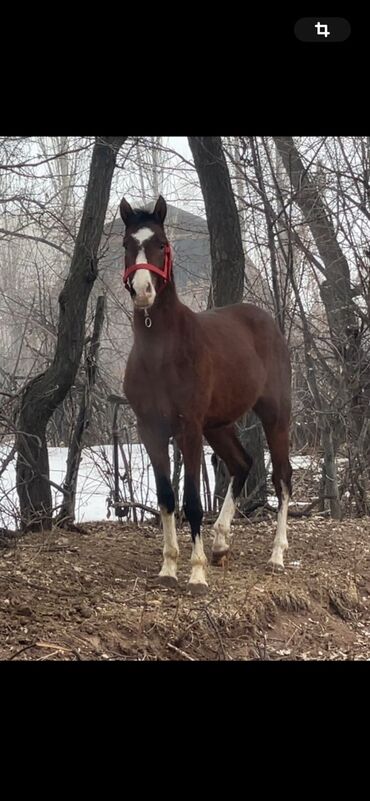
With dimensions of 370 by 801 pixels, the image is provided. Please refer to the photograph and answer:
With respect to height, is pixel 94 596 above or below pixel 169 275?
below

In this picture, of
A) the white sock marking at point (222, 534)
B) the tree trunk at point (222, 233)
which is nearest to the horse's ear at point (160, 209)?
the white sock marking at point (222, 534)

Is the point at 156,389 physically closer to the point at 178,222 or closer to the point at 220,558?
the point at 220,558

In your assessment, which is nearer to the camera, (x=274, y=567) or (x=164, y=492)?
(x=164, y=492)

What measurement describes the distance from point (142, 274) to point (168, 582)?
1.24 m

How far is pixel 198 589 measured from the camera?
3.30m

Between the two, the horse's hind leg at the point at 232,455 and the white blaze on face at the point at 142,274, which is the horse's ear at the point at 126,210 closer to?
the white blaze on face at the point at 142,274

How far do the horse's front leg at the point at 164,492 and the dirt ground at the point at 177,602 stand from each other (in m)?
0.11

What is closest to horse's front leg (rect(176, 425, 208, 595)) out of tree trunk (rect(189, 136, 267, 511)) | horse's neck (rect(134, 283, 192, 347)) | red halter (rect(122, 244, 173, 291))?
horse's neck (rect(134, 283, 192, 347))

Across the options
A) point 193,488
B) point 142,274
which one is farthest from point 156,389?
point 142,274

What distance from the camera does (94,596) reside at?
3.20m
